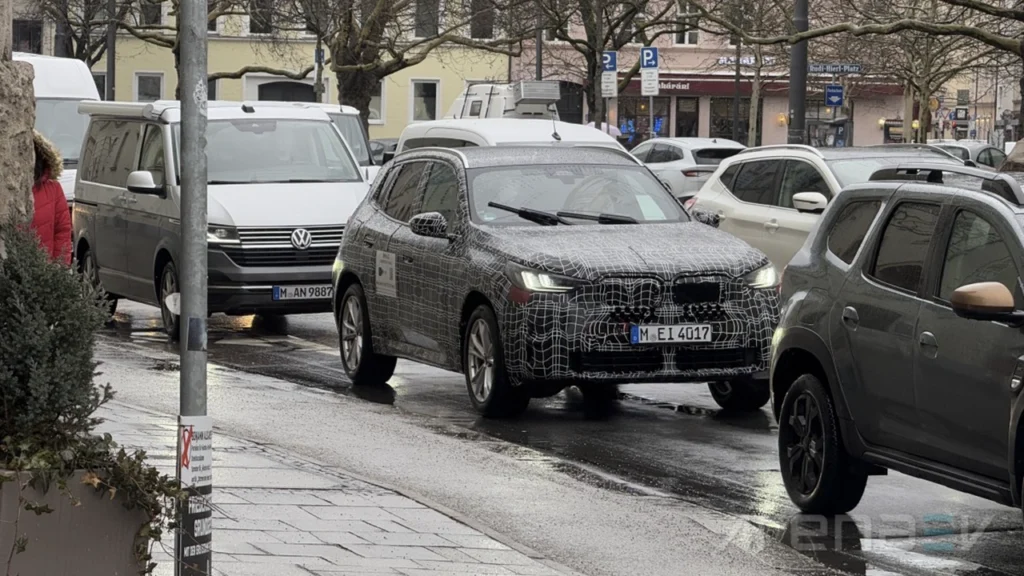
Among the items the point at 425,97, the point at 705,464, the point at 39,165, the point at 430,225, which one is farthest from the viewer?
the point at 425,97

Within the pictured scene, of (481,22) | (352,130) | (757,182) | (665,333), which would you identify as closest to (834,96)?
(352,130)

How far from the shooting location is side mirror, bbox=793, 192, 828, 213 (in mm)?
14750

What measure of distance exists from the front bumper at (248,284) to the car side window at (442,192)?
3288mm

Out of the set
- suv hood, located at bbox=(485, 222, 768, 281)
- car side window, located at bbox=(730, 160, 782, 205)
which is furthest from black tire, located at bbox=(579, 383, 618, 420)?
car side window, located at bbox=(730, 160, 782, 205)

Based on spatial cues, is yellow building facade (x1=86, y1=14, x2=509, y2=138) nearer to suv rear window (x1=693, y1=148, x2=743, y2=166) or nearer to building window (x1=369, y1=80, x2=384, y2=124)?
building window (x1=369, y1=80, x2=384, y2=124)

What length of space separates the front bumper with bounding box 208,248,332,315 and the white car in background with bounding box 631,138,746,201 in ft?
58.7

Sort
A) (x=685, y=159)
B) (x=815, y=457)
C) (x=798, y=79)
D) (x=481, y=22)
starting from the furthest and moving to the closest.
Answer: (x=481, y=22) → (x=685, y=159) → (x=798, y=79) → (x=815, y=457)

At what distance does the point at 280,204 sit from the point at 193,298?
11.0 m

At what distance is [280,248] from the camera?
15.9 m

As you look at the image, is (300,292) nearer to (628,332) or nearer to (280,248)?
A: (280,248)

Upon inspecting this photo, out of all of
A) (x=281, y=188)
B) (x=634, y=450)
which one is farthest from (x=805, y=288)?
(x=281, y=188)

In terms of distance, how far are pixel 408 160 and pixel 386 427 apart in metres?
3.05

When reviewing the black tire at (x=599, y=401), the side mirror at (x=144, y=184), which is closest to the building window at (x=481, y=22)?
the side mirror at (x=144, y=184)

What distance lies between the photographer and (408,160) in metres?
13.4
